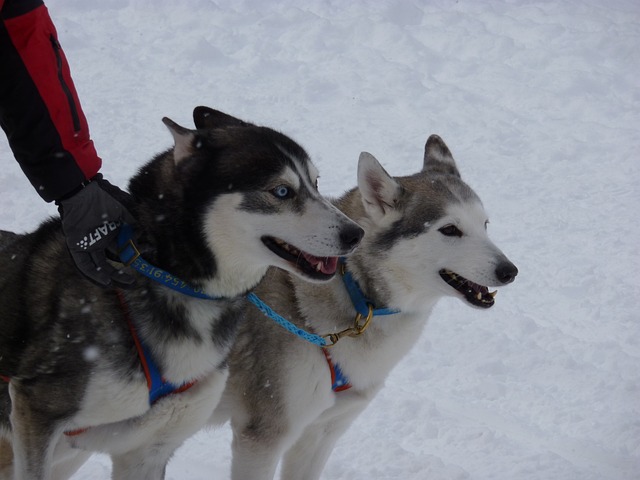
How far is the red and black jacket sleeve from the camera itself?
2627 mm

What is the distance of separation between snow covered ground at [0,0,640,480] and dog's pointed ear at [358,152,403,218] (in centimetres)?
175

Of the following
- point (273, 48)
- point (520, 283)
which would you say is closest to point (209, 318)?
point (520, 283)

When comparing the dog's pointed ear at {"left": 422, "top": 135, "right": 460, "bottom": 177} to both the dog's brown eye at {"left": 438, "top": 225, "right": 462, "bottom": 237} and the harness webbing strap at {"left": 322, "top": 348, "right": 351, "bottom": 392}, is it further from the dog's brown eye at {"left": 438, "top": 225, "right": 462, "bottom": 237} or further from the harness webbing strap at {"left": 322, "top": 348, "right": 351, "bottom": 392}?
the harness webbing strap at {"left": 322, "top": 348, "right": 351, "bottom": 392}

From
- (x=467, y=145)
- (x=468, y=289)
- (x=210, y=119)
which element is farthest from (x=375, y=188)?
(x=467, y=145)

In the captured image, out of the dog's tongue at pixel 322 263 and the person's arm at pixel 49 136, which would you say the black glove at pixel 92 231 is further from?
the dog's tongue at pixel 322 263

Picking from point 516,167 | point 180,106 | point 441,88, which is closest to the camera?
point 516,167

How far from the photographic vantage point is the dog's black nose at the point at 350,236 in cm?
275

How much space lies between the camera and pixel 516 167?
805 centimetres

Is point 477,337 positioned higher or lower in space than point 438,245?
lower

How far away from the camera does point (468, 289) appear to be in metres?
3.54

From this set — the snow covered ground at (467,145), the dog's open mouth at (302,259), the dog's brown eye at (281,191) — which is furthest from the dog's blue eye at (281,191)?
the snow covered ground at (467,145)

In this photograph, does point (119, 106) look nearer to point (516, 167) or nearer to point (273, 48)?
point (273, 48)

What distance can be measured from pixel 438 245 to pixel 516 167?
4.85 metres

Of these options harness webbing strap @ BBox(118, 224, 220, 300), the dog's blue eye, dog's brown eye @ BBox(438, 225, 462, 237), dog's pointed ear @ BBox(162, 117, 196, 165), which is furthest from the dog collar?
dog's pointed ear @ BBox(162, 117, 196, 165)
